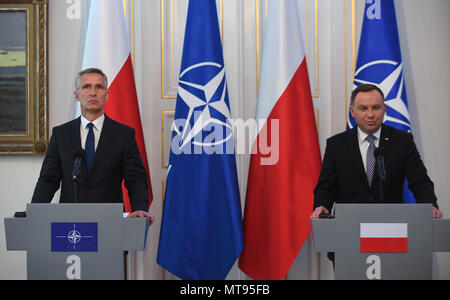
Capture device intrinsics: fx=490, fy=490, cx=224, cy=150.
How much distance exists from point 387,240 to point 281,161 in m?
1.52

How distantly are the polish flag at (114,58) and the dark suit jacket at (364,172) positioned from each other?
1.39 metres

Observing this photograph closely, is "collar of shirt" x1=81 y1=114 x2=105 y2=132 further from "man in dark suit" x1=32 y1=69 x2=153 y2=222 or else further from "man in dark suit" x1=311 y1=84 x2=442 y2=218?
"man in dark suit" x1=311 y1=84 x2=442 y2=218

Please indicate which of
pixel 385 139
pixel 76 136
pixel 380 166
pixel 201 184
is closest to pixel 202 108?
pixel 201 184

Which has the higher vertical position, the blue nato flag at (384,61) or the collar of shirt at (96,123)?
Answer: the blue nato flag at (384,61)

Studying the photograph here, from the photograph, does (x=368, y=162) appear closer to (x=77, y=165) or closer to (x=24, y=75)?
(x=77, y=165)

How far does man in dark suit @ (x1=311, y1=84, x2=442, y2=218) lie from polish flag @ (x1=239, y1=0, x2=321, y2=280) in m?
0.66

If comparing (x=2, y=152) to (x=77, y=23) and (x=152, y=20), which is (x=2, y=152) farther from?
(x=152, y=20)

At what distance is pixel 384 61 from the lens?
3551 mm

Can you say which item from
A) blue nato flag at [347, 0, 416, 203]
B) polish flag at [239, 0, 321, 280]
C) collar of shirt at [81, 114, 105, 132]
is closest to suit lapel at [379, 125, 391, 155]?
blue nato flag at [347, 0, 416, 203]

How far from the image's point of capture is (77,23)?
405 centimetres

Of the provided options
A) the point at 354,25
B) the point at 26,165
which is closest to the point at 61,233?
the point at 26,165

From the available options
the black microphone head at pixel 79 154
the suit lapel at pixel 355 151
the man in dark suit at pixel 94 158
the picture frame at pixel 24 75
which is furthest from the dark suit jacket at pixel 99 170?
the picture frame at pixel 24 75

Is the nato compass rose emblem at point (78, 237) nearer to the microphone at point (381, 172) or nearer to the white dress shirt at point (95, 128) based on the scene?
the white dress shirt at point (95, 128)

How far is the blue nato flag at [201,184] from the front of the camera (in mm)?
3508
